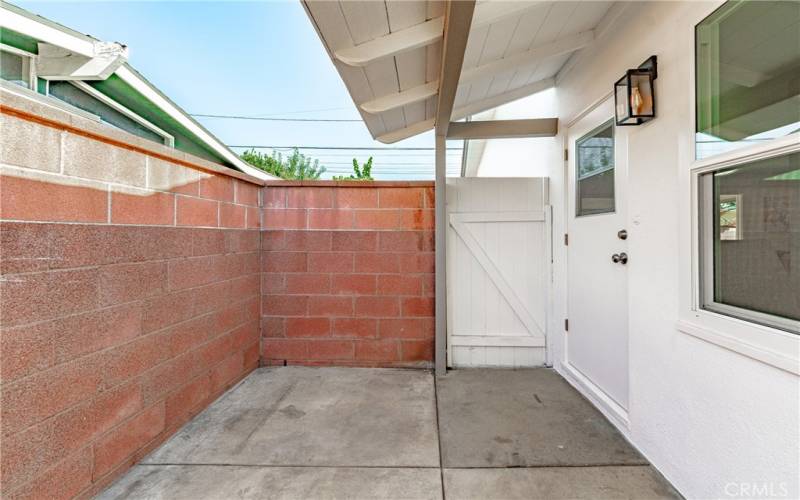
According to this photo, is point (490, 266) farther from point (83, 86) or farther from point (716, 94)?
point (83, 86)

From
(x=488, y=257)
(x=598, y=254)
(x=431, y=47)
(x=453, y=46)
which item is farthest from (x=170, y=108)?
(x=598, y=254)

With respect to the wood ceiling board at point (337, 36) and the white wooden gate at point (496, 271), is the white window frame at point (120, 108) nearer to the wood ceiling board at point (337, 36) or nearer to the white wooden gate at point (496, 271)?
the wood ceiling board at point (337, 36)

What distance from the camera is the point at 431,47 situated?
6.17ft

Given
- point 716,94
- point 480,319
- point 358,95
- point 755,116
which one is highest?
point 358,95

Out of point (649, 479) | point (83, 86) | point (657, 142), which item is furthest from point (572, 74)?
point (83, 86)

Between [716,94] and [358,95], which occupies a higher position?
[358,95]

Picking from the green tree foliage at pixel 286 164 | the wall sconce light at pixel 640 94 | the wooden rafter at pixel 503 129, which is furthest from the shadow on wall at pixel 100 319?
the green tree foliage at pixel 286 164

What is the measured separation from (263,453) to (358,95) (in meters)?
2.31

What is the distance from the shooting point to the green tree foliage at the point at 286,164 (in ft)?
37.1

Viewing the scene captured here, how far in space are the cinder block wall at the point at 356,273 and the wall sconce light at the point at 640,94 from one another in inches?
65.2

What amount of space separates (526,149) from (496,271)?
6.46 feet

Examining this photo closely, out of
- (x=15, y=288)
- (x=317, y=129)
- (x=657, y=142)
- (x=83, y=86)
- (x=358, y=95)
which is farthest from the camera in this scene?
(x=317, y=129)

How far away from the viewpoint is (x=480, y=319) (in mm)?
3102

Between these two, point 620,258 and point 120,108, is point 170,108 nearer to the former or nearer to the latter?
point 120,108
